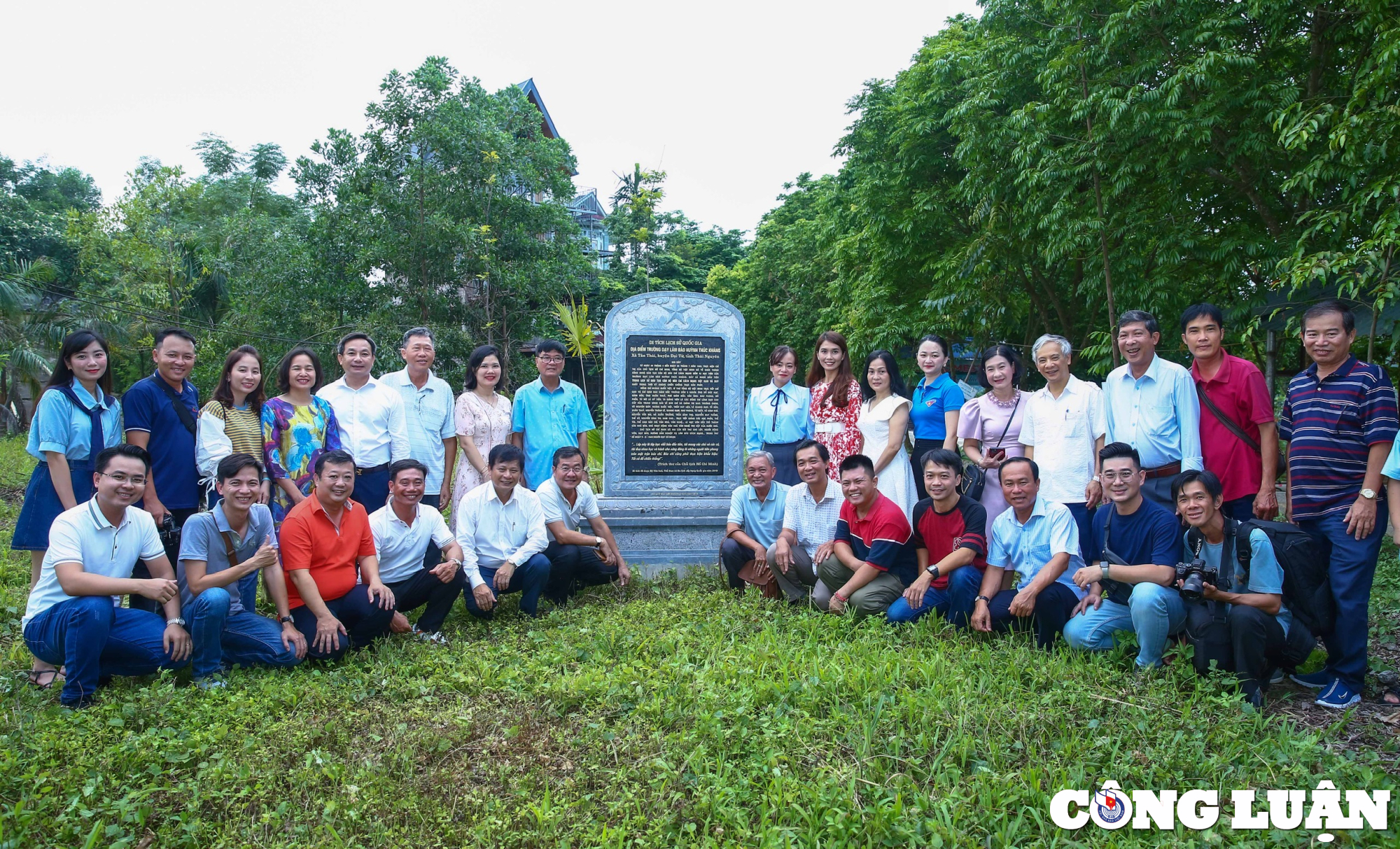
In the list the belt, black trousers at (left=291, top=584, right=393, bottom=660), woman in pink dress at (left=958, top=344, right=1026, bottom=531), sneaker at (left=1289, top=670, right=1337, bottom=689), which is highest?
woman in pink dress at (left=958, top=344, right=1026, bottom=531)

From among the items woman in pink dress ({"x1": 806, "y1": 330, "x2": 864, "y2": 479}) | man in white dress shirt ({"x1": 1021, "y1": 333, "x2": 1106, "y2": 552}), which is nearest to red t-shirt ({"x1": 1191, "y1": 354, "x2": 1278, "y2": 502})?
man in white dress shirt ({"x1": 1021, "y1": 333, "x2": 1106, "y2": 552})

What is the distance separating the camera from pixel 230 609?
397 cm

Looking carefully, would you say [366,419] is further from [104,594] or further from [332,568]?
[104,594]

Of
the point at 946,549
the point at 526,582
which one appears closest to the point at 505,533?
the point at 526,582

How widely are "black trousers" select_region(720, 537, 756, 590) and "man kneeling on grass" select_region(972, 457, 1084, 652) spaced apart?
60.8 inches

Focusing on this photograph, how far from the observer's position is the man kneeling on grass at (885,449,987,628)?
14.0ft

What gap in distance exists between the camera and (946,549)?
4457 millimetres

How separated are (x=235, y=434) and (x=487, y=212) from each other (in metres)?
11.1

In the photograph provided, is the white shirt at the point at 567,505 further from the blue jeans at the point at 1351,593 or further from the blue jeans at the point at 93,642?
the blue jeans at the point at 1351,593

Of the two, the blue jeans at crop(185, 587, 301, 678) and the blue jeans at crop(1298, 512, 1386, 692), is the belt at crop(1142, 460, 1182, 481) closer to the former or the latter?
the blue jeans at crop(1298, 512, 1386, 692)

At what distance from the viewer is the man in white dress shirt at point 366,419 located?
4.87 m

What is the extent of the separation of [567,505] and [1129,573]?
320 cm

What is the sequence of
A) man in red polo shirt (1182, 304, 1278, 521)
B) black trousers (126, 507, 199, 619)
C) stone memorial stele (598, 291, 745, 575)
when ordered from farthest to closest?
1. stone memorial stele (598, 291, 745, 575)
2. man in red polo shirt (1182, 304, 1278, 521)
3. black trousers (126, 507, 199, 619)

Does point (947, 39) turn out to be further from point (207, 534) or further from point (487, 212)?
point (207, 534)
